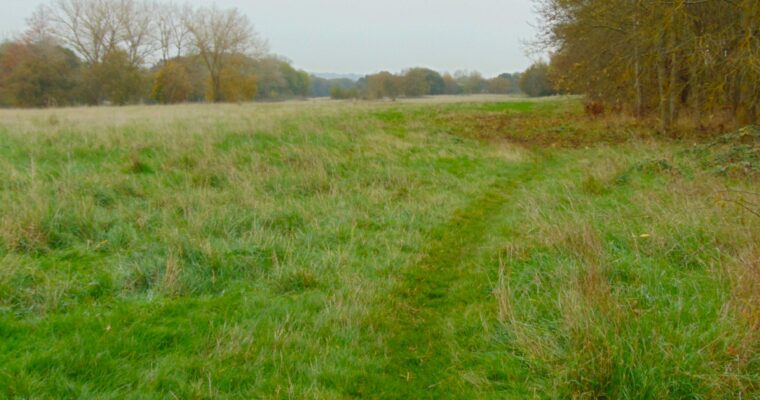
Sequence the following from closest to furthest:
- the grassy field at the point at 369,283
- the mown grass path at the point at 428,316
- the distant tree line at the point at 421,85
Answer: the grassy field at the point at 369,283 < the mown grass path at the point at 428,316 < the distant tree line at the point at 421,85

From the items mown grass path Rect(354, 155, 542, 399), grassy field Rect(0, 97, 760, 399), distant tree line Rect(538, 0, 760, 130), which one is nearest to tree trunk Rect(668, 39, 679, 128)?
distant tree line Rect(538, 0, 760, 130)

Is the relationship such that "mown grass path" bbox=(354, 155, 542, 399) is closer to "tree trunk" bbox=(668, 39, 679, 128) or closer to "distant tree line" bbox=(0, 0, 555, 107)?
"tree trunk" bbox=(668, 39, 679, 128)

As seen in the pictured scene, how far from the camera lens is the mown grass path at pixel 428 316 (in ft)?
10.9

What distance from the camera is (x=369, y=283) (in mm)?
4863

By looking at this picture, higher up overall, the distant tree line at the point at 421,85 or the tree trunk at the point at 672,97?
the distant tree line at the point at 421,85

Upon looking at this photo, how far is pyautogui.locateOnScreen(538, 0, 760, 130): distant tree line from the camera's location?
418 inches

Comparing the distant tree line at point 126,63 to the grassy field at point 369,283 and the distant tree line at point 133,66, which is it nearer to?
the distant tree line at point 133,66

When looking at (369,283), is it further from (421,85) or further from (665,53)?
(421,85)

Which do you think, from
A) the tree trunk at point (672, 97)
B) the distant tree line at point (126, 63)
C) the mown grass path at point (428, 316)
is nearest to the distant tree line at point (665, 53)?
the tree trunk at point (672, 97)

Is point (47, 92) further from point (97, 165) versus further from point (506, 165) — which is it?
point (506, 165)

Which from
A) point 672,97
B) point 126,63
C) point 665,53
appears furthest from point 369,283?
point 126,63

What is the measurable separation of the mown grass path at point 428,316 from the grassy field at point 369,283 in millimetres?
20

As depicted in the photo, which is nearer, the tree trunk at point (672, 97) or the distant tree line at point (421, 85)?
the tree trunk at point (672, 97)

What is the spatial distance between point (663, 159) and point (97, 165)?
1234cm
